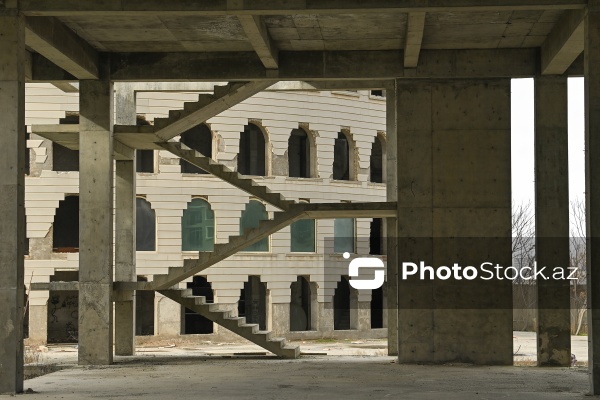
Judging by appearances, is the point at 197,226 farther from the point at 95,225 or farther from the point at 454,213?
the point at 454,213

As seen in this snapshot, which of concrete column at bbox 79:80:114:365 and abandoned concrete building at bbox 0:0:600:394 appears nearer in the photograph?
abandoned concrete building at bbox 0:0:600:394

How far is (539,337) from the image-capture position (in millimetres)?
26094

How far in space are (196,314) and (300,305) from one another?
17.6 ft

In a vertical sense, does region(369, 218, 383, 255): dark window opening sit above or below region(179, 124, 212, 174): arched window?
below

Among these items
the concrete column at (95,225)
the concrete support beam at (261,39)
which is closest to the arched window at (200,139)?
the concrete column at (95,225)

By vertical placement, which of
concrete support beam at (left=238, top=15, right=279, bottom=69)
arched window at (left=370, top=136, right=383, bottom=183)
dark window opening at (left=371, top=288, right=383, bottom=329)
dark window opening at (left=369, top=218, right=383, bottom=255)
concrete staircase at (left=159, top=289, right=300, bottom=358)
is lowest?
dark window opening at (left=371, top=288, right=383, bottom=329)

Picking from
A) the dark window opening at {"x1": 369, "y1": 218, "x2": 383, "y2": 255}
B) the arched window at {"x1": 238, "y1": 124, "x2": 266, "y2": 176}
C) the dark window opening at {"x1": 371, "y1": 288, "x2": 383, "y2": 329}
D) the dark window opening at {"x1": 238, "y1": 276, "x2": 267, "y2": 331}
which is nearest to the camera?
the arched window at {"x1": 238, "y1": 124, "x2": 266, "y2": 176}

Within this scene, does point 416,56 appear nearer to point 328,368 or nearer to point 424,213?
point 424,213

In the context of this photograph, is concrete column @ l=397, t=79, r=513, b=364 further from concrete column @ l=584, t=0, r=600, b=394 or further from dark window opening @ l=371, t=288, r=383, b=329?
dark window opening @ l=371, t=288, r=383, b=329

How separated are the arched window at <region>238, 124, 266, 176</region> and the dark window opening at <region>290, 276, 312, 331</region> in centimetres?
564

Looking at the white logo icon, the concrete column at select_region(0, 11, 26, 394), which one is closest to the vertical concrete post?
the concrete column at select_region(0, 11, 26, 394)

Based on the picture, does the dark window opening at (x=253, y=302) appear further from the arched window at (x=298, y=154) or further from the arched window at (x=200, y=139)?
the arched window at (x=200, y=139)

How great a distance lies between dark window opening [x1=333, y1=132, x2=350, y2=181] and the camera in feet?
167

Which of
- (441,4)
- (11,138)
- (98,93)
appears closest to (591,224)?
(441,4)
